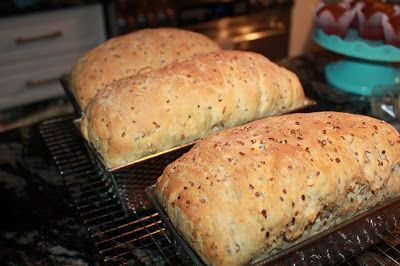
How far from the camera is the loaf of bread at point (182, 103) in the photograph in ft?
3.48

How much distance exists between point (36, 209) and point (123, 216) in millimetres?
232

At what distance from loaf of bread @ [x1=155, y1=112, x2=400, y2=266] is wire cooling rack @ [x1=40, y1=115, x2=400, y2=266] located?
0.10m

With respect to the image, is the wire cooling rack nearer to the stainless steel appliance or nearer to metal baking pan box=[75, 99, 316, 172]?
metal baking pan box=[75, 99, 316, 172]

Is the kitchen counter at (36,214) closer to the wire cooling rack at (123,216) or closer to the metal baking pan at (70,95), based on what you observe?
the wire cooling rack at (123,216)

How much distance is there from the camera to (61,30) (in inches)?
94.3

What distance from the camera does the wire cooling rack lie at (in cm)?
88

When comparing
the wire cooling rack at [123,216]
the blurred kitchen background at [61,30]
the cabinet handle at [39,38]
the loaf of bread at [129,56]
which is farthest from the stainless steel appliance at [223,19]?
the wire cooling rack at [123,216]

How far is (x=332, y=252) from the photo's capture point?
0.82m

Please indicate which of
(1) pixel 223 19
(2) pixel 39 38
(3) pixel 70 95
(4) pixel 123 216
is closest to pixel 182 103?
(4) pixel 123 216

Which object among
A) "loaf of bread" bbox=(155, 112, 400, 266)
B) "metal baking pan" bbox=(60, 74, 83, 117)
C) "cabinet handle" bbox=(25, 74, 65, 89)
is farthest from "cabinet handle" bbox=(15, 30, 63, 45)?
"loaf of bread" bbox=(155, 112, 400, 266)

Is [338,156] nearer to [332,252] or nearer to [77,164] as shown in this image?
[332,252]

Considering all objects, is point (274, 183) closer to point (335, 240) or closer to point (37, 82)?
point (335, 240)

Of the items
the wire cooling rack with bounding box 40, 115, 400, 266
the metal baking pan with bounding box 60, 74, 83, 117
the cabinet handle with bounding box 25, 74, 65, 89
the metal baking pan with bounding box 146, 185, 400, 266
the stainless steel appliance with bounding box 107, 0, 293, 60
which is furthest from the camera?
Answer: the stainless steel appliance with bounding box 107, 0, 293, 60

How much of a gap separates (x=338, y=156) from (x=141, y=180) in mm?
457
